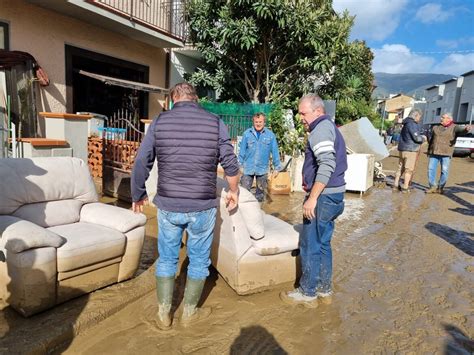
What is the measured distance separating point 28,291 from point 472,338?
3.41m

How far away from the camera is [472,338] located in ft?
9.34

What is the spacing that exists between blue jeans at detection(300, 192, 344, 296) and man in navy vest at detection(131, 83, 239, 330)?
779 mm

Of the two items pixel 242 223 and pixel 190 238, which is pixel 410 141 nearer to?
pixel 242 223

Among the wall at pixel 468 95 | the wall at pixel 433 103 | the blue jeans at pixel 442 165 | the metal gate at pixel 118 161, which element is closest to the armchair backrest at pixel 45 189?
the metal gate at pixel 118 161

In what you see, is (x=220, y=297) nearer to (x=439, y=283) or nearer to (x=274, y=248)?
(x=274, y=248)

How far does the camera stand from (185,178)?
A: 105 inches

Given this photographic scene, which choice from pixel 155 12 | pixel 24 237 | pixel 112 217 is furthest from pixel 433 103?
pixel 24 237

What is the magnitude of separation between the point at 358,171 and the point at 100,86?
7.79 metres

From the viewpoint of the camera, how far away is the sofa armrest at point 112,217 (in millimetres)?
3396

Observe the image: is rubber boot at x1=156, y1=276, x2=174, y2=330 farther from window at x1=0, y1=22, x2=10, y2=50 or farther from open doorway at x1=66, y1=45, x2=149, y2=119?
open doorway at x1=66, y1=45, x2=149, y2=119

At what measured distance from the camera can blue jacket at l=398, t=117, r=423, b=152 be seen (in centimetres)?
845

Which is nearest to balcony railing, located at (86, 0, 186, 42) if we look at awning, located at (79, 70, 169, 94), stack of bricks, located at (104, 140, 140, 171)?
awning, located at (79, 70, 169, 94)

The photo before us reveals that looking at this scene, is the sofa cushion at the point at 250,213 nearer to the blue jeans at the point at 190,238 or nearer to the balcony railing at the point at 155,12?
the blue jeans at the point at 190,238

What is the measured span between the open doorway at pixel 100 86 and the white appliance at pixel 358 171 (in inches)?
251
